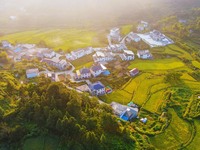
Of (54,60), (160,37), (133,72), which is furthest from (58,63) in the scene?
(160,37)

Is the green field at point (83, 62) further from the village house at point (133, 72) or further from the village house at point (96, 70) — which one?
the village house at point (133, 72)

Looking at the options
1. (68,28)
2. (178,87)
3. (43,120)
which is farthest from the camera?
(68,28)

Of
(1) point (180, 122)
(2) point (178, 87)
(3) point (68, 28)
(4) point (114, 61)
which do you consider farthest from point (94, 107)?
(3) point (68, 28)

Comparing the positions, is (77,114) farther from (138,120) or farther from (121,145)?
(138,120)

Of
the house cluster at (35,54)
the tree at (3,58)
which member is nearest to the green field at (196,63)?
the house cluster at (35,54)

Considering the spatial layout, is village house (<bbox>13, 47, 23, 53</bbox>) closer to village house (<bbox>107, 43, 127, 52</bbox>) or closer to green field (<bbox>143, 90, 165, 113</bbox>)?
village house (<bbox>107, 43, 127, 52</bbox>)

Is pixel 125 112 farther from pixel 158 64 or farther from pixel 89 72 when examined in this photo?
pixel 158 64

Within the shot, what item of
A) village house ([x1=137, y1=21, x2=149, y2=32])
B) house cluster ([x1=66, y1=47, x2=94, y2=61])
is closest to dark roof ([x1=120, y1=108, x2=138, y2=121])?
house cluster ([x1=66, y1=47, x2=94, y2=61])
